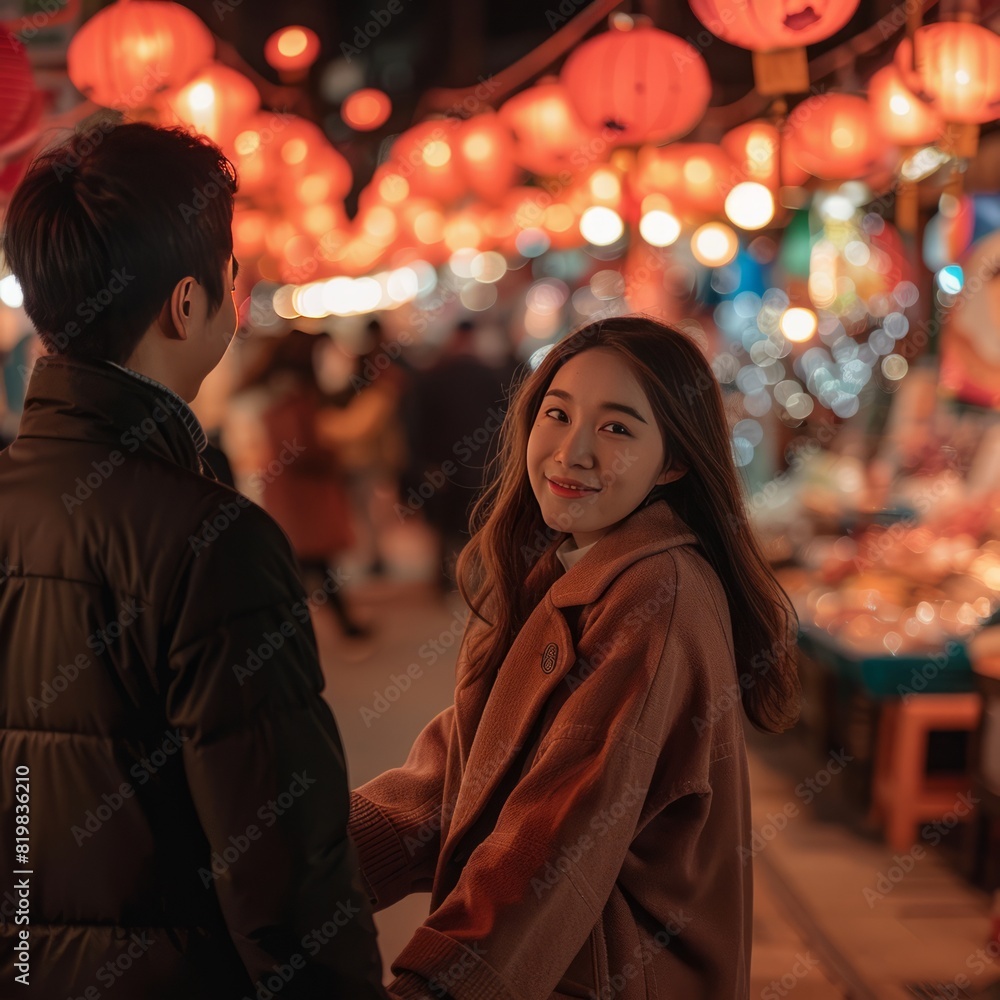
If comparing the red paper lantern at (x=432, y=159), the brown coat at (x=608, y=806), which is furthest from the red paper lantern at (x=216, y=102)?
the brown coat at (x=608, y=806)

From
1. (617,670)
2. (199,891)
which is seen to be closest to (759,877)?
(617,670)

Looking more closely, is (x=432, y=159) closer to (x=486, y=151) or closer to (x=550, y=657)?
(x=486, y=151)

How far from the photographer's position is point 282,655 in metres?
1.45

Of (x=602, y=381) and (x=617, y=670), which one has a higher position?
(x=602, y=381)

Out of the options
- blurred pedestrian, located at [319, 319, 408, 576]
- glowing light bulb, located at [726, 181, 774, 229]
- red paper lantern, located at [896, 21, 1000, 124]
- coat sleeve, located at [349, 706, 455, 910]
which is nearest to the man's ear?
coat sleeve, located at [349, 706, 455, 910]

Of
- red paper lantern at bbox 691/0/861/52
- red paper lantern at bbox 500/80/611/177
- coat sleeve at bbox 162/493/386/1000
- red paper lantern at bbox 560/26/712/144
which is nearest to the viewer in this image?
coat sleeve at bbox 162/493/386/1000

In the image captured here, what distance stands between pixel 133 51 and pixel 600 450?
4.16 metres

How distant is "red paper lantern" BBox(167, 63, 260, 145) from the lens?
20.9 ft

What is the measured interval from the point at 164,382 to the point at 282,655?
414mm

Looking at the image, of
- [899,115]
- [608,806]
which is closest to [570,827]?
[608,806]

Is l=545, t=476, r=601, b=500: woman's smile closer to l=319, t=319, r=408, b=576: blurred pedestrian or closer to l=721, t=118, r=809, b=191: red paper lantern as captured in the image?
l=319, t=319, r=408, b=576: blurred pedestrian

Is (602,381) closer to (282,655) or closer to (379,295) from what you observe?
(282,655)

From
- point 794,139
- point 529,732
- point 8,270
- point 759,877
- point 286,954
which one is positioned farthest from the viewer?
point 794,139

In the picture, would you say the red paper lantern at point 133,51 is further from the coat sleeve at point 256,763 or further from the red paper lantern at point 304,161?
the coat sleeve at point 256,763
